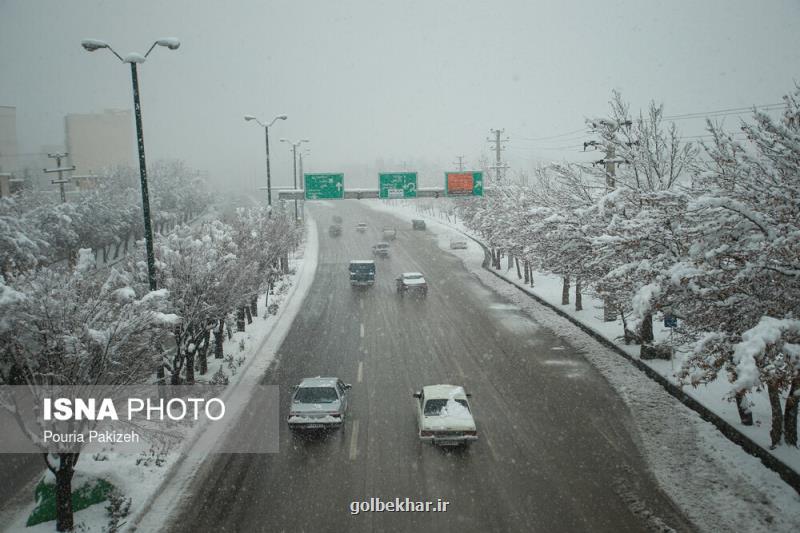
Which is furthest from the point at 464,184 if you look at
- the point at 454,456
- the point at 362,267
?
the point at 454,456

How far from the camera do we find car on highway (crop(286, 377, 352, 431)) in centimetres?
1444

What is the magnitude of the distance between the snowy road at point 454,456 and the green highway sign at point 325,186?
1638 centimetres

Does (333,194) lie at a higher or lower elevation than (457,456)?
higher

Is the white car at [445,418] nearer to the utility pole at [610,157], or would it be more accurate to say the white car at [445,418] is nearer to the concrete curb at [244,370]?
the concrete curb at [244,370]

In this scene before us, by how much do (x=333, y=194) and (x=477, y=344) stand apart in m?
20.0

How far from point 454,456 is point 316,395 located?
4.25 meters

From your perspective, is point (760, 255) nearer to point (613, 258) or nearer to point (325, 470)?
point (613, 258)

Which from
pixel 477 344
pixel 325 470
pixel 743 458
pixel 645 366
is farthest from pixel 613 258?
pixel 325 470

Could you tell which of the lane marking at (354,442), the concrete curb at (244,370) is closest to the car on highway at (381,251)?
the concrete curb at (244,370)

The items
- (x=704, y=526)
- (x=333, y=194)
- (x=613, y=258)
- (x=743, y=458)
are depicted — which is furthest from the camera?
(x=333, y=194)

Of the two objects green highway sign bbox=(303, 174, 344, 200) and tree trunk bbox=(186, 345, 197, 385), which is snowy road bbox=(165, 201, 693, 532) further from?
green highway sign bbox=(303, 174, 344, 200)

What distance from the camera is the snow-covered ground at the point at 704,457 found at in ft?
34.1

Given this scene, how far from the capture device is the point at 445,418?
543 inches

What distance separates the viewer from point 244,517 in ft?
35.5
